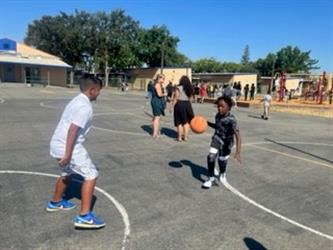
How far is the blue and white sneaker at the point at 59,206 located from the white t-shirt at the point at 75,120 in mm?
847

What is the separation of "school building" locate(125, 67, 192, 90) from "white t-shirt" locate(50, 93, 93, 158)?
52.3 m

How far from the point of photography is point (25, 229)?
4.54 meters

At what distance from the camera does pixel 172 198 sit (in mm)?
5984

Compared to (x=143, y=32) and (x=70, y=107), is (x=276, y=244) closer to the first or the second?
(x=70, y=107)

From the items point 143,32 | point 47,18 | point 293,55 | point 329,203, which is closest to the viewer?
point 329,203

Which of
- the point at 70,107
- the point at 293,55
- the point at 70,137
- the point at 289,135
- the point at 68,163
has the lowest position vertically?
the point at 289,135

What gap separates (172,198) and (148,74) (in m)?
55.6

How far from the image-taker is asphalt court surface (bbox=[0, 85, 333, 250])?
14.8 feet

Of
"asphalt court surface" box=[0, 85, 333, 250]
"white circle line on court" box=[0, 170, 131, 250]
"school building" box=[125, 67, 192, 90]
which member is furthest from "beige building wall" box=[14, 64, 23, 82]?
"white circle line on court" box=[0, 170, 131, 250]

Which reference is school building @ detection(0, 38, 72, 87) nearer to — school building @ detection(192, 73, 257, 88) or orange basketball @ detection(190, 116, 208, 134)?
school building @ detection(192, 73, 257, 88)

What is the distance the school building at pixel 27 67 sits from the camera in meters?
48.7

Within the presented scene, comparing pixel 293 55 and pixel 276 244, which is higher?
pixel 293 55

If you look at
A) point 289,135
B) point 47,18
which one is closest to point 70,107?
point 289,135

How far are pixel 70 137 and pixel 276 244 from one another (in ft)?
8.82
